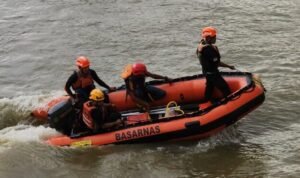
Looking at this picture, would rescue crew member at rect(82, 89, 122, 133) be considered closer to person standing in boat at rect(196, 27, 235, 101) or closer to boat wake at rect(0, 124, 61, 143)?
boat wake at rect(0, 124, 61, 143)

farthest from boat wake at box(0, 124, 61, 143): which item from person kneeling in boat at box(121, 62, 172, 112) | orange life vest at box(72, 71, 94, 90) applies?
person kneeling in boat at box(121, 62, 172, 112)

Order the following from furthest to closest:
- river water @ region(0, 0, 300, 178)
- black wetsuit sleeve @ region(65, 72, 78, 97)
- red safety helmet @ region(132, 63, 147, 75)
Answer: black wetsuit sleeve @ region(65, 72, 78, 97), red safety helmet @ region(132, 63, 147, 75), river water @ region(0, 0, 300, 178)

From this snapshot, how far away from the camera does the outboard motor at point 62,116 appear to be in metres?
9.09

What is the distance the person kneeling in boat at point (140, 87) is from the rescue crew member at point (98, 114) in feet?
1.58

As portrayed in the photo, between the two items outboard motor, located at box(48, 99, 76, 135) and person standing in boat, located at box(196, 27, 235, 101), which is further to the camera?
outboard motor, located at box(48, 99, 76, 135)

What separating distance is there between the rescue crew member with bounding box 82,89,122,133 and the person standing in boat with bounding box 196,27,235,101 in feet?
5.75

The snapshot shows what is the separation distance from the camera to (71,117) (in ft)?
30.1

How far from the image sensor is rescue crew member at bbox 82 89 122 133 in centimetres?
863

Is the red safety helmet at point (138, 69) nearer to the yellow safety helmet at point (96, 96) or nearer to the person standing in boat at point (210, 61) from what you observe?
the yellow safety helmet at point (96, 96)

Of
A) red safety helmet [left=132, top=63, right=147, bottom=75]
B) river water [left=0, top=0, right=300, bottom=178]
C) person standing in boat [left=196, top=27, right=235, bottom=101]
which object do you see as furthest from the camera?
red safety helmet [left=132, top=63, right=147, bottom=75]

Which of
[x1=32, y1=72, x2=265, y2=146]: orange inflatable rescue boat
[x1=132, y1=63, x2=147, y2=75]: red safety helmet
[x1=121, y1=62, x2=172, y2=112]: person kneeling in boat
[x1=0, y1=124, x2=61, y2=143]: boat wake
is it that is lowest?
[x1=0, y1=124, x2=61, y2=143]: boat wake

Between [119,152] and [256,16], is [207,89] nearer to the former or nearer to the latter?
[119,152]

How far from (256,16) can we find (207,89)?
21.6 ft

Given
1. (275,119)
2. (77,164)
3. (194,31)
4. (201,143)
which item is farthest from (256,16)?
(77,164)
